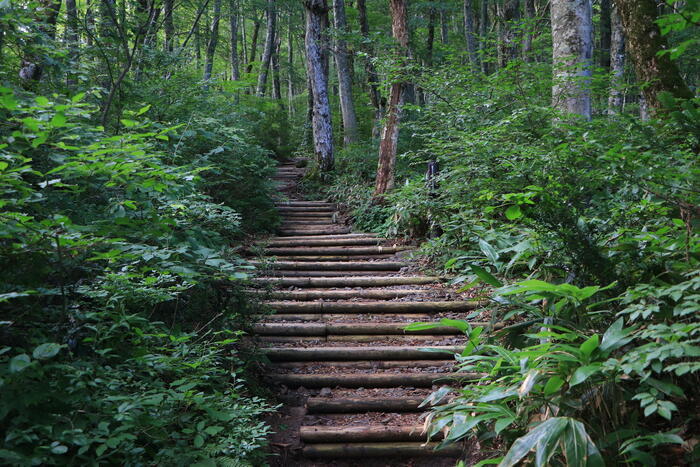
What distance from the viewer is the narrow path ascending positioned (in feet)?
12.4

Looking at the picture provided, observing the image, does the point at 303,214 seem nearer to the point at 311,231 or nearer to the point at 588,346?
the point at 311,231

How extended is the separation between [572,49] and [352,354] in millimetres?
4932

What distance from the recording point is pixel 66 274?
2729 mm

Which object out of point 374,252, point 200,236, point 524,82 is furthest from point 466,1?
point 200,236

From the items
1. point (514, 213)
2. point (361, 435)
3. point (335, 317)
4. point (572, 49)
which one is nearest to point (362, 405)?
point (361, 435)

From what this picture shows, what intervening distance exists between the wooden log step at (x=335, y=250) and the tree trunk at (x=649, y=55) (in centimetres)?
413

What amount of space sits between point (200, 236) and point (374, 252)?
4.49m

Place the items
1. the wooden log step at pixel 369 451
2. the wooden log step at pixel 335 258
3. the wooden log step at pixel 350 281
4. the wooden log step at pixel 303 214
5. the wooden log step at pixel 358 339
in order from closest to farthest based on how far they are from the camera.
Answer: the wooden log step at pixel 369 451, the wooden log step at pixel 358 339, the wooden log step at pixel 350 281, the wooden log step at pixel 335 258, the wooden log step at pixel 303 214

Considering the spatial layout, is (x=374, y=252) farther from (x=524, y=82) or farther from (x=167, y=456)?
(x=167, y=456)

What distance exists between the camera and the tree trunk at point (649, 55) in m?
5.14

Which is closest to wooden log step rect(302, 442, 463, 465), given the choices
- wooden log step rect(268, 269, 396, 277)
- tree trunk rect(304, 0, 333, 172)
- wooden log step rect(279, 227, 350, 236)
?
wooden log step rect(268, 269, 396, 277)

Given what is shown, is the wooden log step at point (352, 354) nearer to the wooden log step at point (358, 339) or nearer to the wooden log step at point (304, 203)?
the wooden log step at point (358, 339)

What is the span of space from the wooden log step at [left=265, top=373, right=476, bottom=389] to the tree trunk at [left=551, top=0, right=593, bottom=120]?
13.1 feet

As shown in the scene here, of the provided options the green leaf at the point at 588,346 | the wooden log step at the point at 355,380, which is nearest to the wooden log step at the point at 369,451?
the wooden log step at the point at 355,380
